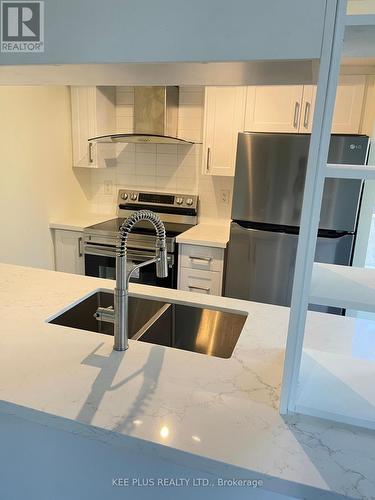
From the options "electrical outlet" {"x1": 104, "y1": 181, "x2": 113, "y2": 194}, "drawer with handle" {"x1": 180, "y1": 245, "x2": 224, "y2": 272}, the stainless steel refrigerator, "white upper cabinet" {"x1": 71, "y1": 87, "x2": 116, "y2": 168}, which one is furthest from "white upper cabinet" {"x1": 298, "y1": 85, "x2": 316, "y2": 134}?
"electrical outlet" {"x1": 104, "y1": 181, "x2": 113, "y2": 194}

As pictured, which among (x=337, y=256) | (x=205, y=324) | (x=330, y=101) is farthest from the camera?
(x=337, y=256)

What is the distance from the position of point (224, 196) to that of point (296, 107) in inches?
37.6

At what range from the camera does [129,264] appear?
292cm

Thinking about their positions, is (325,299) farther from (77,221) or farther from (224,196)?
(77,221)

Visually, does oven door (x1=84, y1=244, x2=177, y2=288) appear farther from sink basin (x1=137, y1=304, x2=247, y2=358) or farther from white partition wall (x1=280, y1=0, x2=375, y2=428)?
white partition wall (x1=280, y1=0, x2=375, y2=428)

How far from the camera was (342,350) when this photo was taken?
4.11 feet

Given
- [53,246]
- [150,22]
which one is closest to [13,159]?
[53,246]

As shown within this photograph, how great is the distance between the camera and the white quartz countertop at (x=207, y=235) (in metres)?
2.80

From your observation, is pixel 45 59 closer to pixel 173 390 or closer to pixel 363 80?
pixel 173 390

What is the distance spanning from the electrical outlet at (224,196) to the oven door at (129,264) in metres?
0.77

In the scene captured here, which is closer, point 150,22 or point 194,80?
point 150,22

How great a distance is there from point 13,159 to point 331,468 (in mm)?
2754

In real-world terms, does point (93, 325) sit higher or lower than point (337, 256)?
lower

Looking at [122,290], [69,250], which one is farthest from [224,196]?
[122,290]
